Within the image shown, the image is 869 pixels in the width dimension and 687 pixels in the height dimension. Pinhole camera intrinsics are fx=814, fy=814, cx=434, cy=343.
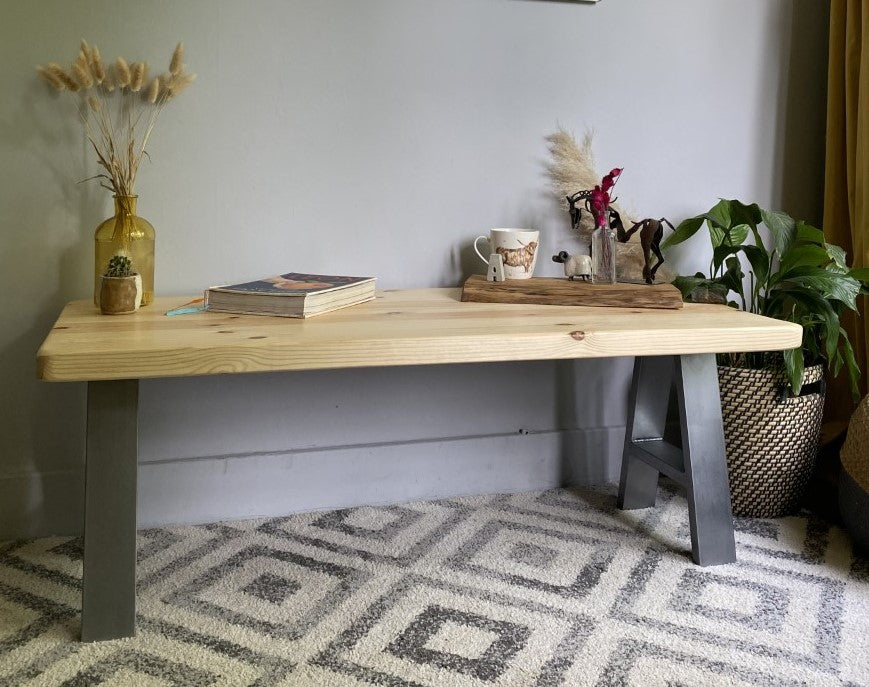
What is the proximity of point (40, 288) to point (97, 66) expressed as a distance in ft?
1.50

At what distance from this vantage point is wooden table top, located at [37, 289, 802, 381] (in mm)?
1187

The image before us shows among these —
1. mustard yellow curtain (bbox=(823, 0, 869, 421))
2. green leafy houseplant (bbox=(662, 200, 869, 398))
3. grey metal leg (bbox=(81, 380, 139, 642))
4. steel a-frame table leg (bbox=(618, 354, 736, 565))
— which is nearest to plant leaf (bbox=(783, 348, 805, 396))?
green leafy houseplant (bbox=(662, 200, 869, 398))

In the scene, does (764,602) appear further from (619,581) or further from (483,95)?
(483,95)

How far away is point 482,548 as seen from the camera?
5.44ft

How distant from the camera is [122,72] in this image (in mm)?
1587

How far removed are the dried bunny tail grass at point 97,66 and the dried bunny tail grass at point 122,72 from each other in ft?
0.08

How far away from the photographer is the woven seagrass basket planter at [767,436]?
178 cm

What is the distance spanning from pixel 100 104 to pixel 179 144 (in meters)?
0.16

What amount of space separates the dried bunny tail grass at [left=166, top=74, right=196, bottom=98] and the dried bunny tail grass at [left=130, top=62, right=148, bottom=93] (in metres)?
0.05

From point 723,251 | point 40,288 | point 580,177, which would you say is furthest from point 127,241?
point 723,251

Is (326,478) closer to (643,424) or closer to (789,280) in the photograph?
(643,424)

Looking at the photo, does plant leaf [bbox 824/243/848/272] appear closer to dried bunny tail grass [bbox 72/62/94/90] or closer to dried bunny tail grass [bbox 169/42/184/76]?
dried bunny tail grass [bbox 169/42/184/76]

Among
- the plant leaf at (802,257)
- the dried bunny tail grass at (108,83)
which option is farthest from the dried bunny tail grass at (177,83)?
the plant leaf at (802,257)

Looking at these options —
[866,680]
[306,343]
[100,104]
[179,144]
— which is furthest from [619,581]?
[100,104]
